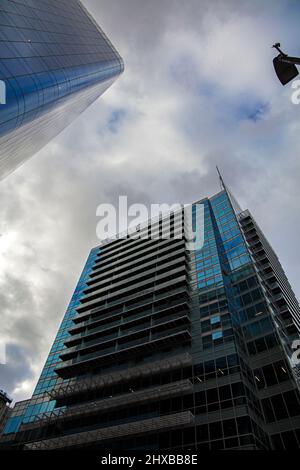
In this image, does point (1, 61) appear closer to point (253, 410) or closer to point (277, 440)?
point (253, 410)

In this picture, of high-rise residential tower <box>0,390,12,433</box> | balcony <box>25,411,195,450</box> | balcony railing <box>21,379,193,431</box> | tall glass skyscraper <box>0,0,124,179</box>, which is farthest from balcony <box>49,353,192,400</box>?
high-rise residential tower <box>0,390,12,433</box>

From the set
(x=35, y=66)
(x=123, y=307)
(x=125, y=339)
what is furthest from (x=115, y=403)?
(x=35, y=66)

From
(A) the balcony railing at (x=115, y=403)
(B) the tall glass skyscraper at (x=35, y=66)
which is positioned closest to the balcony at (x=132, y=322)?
(A) the balcony railing at (x=115, y=403)

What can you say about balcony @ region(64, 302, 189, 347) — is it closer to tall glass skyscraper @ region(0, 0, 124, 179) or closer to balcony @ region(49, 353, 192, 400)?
balcony @ region(49, 353, 192, 400)

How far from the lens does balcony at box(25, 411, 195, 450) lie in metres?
34.1

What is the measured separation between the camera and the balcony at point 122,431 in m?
34.1

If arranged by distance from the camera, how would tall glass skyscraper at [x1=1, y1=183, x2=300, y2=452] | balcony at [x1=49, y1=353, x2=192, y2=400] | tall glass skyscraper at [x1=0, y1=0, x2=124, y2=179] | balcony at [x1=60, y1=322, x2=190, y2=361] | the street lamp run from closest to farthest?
the street lamp
tall glass skyscraper at [x1=0, y1=0, x2=124, y2=179]
tall glass skyscraper at [x1=1, y1=183, x2=300, y2=452]
balcony at [x1=49, y1=353, x2=192, y2=400]
balcony at [x1=60, y1=322, x2=190, y2=361]

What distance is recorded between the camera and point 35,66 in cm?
2975

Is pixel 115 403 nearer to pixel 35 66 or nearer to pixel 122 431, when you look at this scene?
pixel 122 431

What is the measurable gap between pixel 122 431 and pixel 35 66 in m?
40.2

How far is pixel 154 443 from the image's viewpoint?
113ft

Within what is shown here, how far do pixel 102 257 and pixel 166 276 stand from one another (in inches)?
1038

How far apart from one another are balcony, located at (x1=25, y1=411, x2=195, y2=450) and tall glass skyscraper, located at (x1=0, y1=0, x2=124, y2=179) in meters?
33.4
